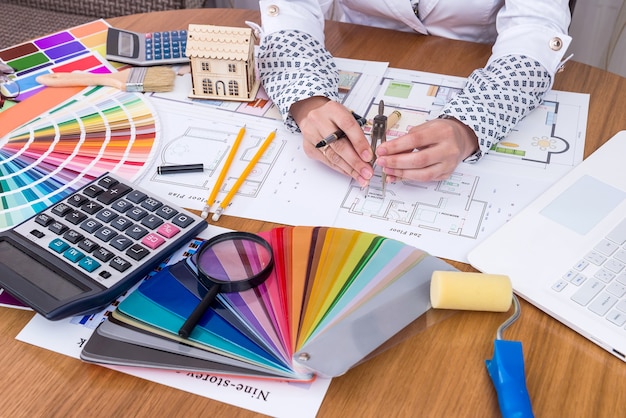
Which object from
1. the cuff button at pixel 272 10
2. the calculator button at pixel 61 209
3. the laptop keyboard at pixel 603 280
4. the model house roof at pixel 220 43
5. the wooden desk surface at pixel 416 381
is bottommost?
the wooden desk surface at pixel 416 381

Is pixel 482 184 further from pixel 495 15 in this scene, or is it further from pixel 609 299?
pixel 495 15

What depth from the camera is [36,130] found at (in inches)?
35.9

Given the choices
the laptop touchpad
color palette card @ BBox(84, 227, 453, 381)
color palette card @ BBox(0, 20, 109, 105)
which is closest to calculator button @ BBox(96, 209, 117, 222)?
color palette card @ BBox(84, 227, 453, 381)

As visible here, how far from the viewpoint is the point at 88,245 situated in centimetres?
67

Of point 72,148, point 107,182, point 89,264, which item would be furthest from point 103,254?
point 72,148

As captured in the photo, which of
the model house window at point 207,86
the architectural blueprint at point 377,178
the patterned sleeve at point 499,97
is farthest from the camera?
the model house window at point 207,86

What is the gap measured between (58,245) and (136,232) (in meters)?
0.08

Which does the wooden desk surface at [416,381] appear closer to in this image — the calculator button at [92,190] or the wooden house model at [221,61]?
the calculator button at [92,190]

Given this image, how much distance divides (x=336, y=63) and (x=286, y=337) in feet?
2.05

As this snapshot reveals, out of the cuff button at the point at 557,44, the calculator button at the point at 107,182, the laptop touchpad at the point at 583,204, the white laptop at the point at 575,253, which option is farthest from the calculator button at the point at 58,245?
the cuff button at the point at 557,44

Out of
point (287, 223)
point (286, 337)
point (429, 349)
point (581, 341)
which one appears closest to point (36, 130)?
point (287, 223)

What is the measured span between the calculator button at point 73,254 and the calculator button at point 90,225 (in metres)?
0.03

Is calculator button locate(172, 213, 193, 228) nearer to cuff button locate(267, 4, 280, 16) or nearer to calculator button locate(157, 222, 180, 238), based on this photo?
calculator button locate(157, 222, 180, 238)

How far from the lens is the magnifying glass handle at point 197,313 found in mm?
588
